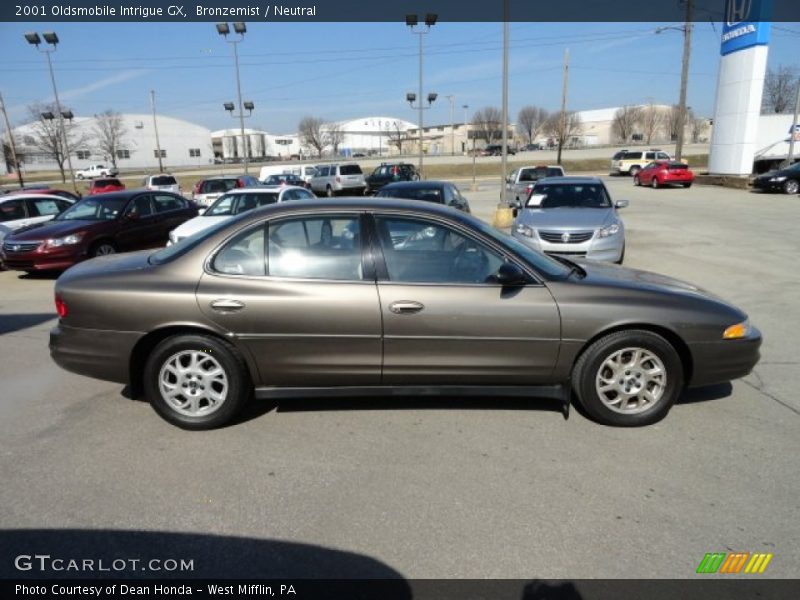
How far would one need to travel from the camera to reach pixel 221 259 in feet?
12.8

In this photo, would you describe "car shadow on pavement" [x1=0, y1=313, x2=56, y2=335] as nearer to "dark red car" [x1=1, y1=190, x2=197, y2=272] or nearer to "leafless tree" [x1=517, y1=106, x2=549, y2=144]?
"dark red car" [x1=1, y1=190, x2=197, y2=272]

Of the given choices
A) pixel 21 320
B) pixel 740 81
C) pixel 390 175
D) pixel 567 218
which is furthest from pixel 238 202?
pixel 740 81

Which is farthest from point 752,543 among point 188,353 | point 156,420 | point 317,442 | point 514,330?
point 156,420

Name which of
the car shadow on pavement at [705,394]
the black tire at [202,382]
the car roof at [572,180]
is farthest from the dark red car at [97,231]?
the car shadow on pavement at [705,394]

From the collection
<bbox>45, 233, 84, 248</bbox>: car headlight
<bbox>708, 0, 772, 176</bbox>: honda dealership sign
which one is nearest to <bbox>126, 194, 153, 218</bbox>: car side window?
<bbox>45, 233, 84, 248</bbox>: car headlight

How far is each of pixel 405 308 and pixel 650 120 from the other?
128 meters

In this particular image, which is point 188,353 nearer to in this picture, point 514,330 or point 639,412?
point 514,330

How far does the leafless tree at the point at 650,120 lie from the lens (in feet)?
374

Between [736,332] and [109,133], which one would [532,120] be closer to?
[109,133]

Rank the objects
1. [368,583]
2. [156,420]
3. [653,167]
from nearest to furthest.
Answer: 1. [368,583]
2. [156,420]
3. [653,167]

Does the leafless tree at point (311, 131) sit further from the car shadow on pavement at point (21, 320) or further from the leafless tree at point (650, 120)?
the car shadow on pavement at point (21, 320)

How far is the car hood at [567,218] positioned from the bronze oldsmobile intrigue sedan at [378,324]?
16.3 ft

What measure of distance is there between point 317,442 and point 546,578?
177cm

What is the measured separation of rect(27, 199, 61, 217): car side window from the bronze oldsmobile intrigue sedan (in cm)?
1075
